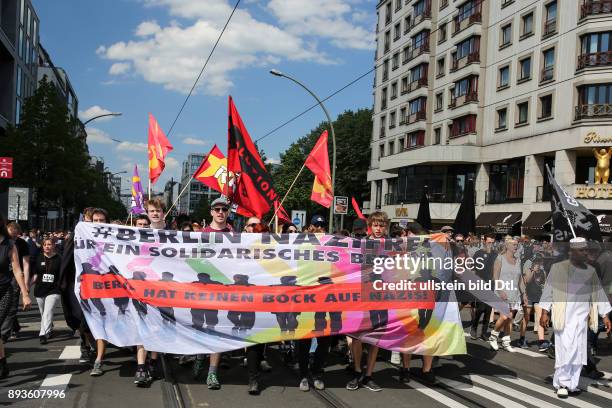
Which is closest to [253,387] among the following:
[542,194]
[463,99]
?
[542,194]

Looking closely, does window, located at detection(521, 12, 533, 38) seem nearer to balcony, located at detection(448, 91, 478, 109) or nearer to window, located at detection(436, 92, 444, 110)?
balcony, located at detection(448, 91, 478, 109)

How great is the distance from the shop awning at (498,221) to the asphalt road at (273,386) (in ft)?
87.1

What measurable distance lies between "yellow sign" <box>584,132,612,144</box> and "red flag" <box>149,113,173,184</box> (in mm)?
21759

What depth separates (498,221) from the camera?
3603 centimetres

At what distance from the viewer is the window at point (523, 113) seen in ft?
114

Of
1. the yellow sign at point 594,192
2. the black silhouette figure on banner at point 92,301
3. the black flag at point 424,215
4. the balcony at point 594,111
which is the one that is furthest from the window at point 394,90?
the black silhouette figure on banner at point 92,301

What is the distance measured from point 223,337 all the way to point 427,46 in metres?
43.2

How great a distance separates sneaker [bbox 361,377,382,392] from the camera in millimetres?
6934

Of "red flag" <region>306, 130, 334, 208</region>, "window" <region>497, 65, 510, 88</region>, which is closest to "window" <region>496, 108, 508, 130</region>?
"window" <region>497, 65, 510, 88</region>

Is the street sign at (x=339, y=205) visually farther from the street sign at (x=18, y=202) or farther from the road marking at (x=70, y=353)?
the road marking at (x=70, y=353)

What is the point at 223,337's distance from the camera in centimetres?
689

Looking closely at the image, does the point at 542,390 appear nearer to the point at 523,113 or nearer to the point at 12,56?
the point at 523,113

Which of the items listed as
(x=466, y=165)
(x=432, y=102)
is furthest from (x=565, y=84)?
(x=432, y=102)

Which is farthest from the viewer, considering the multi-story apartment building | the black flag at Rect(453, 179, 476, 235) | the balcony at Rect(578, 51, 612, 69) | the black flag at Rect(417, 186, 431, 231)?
the multi-story apartment building
